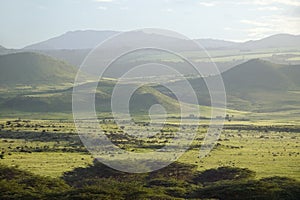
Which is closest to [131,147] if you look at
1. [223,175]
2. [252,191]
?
[223,175]

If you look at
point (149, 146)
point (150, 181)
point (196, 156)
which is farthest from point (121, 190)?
point (149, 146)

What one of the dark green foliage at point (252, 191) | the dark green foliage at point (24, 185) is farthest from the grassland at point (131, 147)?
the dark green foliage at point (252, 191)

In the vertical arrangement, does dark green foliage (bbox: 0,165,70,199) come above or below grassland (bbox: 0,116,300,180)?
above

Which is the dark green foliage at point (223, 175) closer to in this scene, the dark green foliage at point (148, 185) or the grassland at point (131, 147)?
the dark green foliage at point (148, 185)

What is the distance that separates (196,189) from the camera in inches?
2267

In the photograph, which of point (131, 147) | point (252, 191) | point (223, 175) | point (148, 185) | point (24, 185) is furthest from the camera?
point (131, 147)

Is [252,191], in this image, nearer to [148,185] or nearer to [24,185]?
[148,185]

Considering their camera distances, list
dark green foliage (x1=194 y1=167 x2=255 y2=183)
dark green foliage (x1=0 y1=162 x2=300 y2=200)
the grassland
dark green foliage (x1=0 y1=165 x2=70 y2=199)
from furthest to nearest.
→ 1. the grassland
2. dark green foliage (x1=194 y1=167 x2=255 y2=183)
3. dark green foliage (x1=0 y1=162 x2=300 y2=200)
4. dark green foliage (x1=0 y1=165 x2=70 y2=199)

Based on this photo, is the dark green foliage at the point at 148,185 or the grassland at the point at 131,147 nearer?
the dark green foliage at the point at 148,185

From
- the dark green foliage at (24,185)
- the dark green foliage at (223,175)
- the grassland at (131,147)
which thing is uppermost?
the dark green foliage at (24,185)

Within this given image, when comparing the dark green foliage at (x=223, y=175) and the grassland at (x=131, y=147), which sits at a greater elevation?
the dark green foliage at (x=223, y=175)

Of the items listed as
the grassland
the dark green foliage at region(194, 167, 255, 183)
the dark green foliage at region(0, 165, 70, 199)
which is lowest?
the grassland

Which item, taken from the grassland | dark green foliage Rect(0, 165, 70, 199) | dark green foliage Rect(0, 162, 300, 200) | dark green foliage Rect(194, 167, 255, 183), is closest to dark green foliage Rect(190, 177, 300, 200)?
dark green foliage Rect(0, 162, 300, 200)

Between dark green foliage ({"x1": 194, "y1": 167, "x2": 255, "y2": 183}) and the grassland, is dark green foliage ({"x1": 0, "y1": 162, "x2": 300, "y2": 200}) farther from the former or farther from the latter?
the grassland
